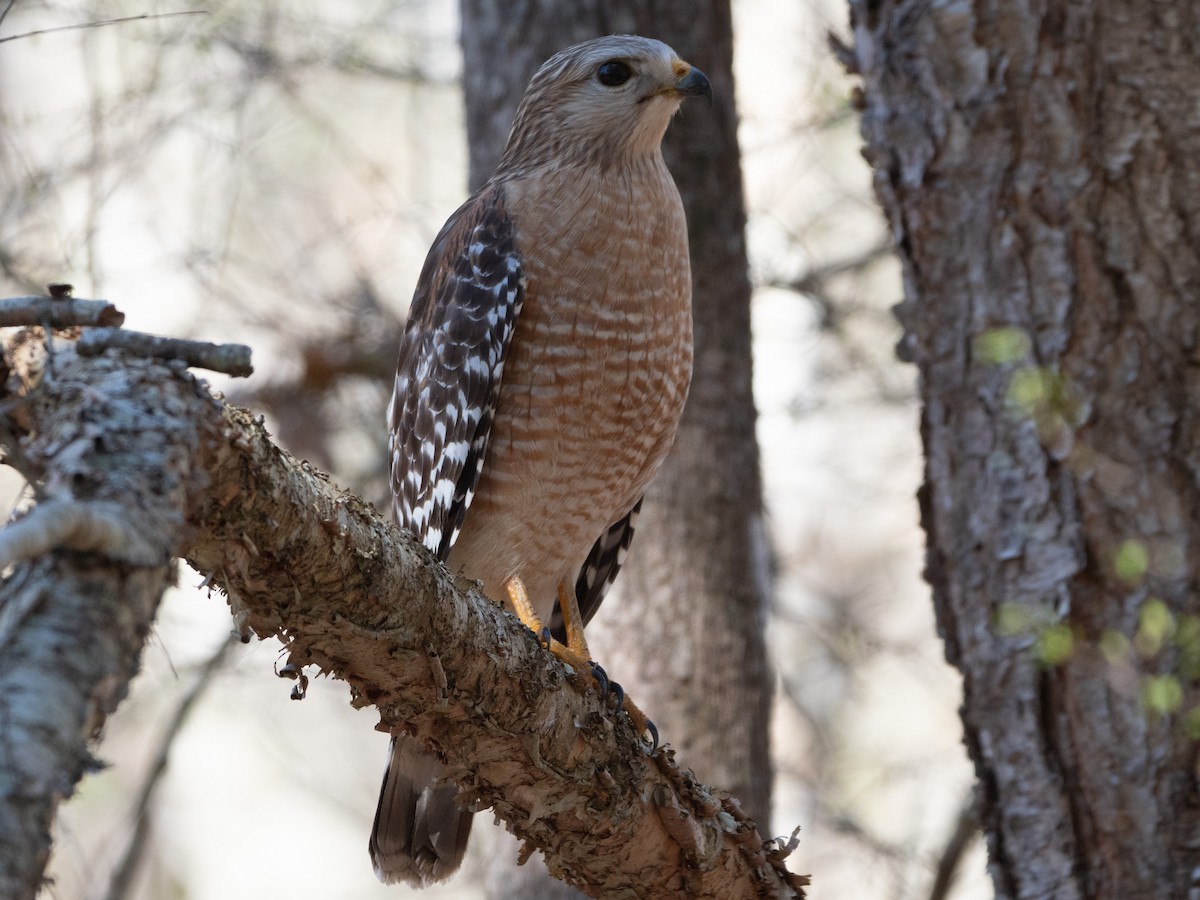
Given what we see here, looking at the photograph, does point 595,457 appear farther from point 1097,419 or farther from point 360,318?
point 360,318

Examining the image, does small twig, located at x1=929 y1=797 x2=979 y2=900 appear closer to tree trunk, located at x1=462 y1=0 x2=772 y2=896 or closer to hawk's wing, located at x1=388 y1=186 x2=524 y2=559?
tree trunk, located at x1=462 y1=0 x2=772 y2=896

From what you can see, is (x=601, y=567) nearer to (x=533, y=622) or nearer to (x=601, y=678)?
(x=533, y=622)

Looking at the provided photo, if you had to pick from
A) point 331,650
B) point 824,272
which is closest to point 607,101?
point 331,650

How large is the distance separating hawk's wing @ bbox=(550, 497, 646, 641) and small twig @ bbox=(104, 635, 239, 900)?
154cm

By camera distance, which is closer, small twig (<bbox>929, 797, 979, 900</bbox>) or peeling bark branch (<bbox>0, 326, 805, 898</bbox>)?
peeling bark branch (<bbox>0, 326, 805, 898</bbox>)

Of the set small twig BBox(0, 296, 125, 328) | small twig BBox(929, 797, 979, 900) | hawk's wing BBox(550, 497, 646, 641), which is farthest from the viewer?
small twig BBox(929, 797, 979, 900)

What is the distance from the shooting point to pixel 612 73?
4.19 metres

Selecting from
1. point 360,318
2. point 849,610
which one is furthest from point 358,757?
point 360,318

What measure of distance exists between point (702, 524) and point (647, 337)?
1342 mm

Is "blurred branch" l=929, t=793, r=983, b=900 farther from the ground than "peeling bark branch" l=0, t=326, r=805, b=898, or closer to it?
farther from the ground

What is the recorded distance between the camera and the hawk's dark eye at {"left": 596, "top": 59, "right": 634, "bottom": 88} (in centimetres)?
416

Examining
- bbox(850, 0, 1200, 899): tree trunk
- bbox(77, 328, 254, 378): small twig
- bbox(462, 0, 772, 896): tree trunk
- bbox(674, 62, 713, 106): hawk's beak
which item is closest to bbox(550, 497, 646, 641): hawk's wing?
bbox(462, 0, 772, 896): tree trunk

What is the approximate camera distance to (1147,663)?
3.70 meters

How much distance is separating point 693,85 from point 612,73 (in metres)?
0.31
